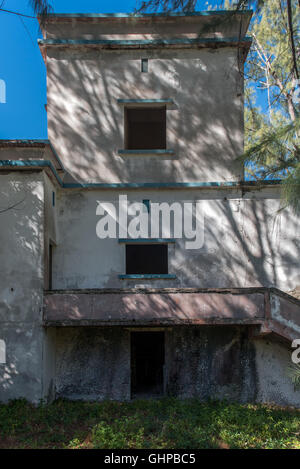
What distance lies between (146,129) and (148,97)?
167 inches

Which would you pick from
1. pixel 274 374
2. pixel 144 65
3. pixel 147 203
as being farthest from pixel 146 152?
pixel 274 374

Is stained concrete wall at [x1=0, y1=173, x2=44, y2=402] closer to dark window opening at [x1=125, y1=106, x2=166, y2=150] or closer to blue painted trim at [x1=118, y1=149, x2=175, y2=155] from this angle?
blue painted trim at [x1=118, y1=149, x2=175, y2=155]

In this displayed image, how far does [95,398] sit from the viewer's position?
11500 millimetres

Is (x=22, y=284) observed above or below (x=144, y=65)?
below

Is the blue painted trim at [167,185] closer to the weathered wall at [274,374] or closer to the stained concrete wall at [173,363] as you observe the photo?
the stained concrete wall at [173,363]

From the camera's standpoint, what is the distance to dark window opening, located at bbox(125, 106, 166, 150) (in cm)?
1546

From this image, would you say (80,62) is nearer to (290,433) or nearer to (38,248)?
(38,248)

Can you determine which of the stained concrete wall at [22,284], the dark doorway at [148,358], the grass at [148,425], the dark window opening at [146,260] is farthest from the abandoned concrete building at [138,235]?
the dark window opening at [146,260]

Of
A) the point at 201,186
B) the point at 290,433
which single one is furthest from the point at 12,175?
the point at 290,433

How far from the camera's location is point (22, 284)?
34.6 ft

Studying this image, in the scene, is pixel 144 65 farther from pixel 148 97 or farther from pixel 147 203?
pixel 147 203

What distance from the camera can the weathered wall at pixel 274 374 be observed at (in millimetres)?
11469

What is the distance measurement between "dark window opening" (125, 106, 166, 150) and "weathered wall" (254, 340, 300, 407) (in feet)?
24.7

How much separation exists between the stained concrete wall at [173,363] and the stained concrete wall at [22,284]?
4.66ft
